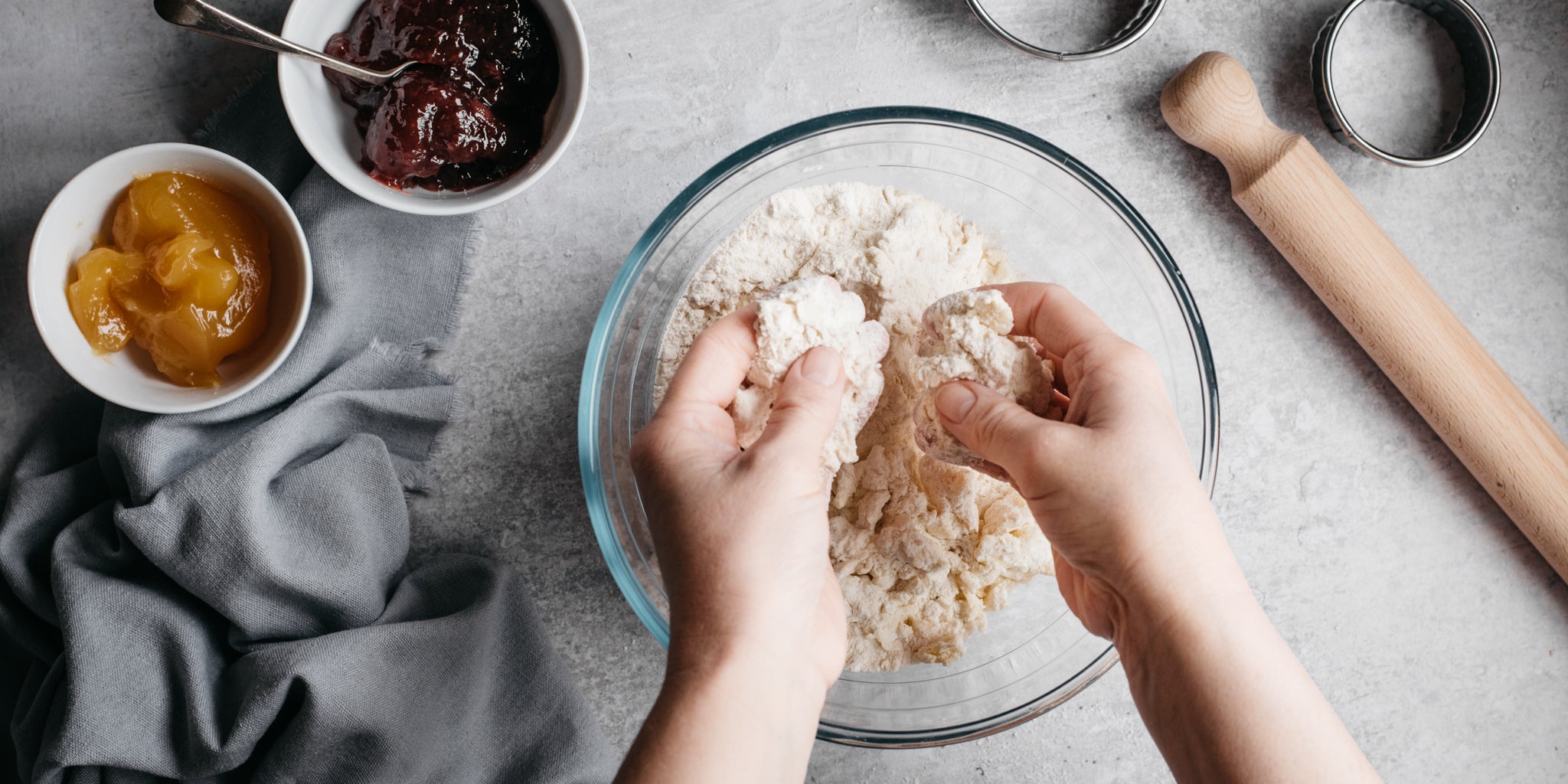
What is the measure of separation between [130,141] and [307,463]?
0.63 metres

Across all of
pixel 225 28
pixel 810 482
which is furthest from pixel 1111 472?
pixel 225 28

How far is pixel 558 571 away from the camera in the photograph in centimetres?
150

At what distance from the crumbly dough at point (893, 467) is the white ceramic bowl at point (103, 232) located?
0.57 meters

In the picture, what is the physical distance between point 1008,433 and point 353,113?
1.10m

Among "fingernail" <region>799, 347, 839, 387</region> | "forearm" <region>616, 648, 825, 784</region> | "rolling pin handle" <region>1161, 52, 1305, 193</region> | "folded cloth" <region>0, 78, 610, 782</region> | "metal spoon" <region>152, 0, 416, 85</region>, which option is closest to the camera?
"forearm" <region>616, 648, 825, 784</region>

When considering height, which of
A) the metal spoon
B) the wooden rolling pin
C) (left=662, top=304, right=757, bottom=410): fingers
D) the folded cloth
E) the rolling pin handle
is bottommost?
the folded cloth

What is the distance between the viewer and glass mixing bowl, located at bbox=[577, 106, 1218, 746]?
1390mm

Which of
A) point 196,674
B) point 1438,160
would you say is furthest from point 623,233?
point 1438,160

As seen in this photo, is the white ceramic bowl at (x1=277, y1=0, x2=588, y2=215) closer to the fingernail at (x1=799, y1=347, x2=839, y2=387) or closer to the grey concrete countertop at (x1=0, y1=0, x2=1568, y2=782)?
the grey concrete countertop at (x1=0, y1=0, x2=1568, y2=782)

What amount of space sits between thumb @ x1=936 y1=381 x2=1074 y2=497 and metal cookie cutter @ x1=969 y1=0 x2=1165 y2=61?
0.67 metres

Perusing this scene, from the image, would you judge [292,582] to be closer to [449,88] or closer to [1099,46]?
[449,88]

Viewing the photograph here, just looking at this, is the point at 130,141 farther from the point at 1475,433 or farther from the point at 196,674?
the point at 1475,433

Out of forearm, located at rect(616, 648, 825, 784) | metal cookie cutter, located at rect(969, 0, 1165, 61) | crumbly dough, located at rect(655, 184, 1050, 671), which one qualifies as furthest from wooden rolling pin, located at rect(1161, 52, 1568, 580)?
forearm, located at rect(616, 648, 825, 784)

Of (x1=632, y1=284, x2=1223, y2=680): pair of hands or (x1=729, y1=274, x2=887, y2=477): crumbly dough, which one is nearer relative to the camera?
(x1=632, y1=284, x2=1223, y2=680): pair of hands
